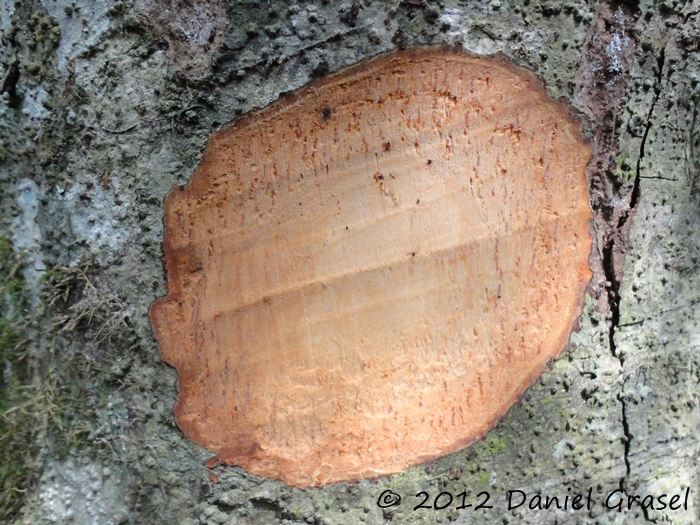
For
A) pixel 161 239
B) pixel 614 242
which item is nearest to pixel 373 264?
pixel 161 239

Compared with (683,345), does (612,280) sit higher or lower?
higher

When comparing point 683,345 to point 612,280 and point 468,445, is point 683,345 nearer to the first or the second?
point 612,280

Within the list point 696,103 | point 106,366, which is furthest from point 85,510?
point 696,103
